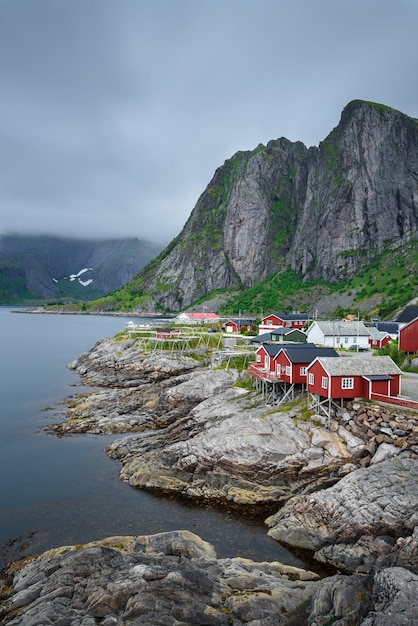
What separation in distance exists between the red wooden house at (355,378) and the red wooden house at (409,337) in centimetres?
1567

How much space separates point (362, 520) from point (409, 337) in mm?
32725

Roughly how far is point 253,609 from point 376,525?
9401mm

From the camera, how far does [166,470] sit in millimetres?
33781

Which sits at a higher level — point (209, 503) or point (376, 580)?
point (376, 580)

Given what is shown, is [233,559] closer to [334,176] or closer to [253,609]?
[253,609]

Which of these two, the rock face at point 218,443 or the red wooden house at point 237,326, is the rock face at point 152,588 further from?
the red wooden house at point 237,326

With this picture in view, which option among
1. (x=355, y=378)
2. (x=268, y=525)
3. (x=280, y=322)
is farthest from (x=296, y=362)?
(x=280, y=322)

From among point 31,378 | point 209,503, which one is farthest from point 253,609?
point 31,378

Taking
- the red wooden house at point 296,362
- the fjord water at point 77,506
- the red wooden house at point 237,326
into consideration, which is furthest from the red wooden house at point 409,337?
the red wooden house at point 237,326

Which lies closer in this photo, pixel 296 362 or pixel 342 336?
pixel 296 362

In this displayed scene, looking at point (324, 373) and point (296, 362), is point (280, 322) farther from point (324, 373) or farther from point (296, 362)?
point (324, 373)

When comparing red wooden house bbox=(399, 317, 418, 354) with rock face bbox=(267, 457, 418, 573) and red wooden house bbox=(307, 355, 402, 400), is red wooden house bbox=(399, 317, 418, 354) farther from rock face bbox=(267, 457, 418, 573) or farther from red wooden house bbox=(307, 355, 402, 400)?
rock face bbox=(267, 457, 418, 573)

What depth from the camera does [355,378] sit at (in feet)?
116

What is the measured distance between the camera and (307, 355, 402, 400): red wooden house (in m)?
35.0
